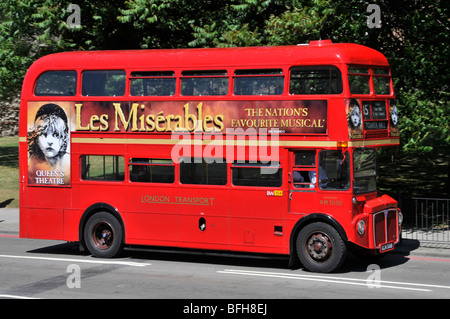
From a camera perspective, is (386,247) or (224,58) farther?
(224,58)

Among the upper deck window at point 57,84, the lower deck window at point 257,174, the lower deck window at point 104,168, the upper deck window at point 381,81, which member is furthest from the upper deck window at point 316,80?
the upper deck window at point 57,84

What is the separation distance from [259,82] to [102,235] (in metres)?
4.96

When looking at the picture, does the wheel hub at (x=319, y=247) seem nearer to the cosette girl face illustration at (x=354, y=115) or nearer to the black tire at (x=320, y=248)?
the black tire at (x=320, y=248)

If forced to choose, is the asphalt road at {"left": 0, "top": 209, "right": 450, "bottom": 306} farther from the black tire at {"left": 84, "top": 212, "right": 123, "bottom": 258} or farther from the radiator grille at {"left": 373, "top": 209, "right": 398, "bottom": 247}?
the radiator grille at {"left": 373, "top": 209, "right": 398, "bottom": 247}

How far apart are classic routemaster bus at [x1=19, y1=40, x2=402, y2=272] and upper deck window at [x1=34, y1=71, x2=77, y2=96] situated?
3 centimetres

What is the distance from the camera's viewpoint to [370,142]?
1437cm

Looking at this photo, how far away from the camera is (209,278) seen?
13.8 m

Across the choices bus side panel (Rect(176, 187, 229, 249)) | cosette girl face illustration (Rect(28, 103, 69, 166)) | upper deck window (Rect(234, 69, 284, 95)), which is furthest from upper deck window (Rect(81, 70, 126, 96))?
upper deck window (Rect(234, 69, 284, 95))

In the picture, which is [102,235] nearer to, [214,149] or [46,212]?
[46,212]

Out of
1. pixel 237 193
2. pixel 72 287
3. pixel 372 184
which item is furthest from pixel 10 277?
pixel 372 184

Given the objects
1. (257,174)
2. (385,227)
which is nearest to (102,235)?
(257,174)
